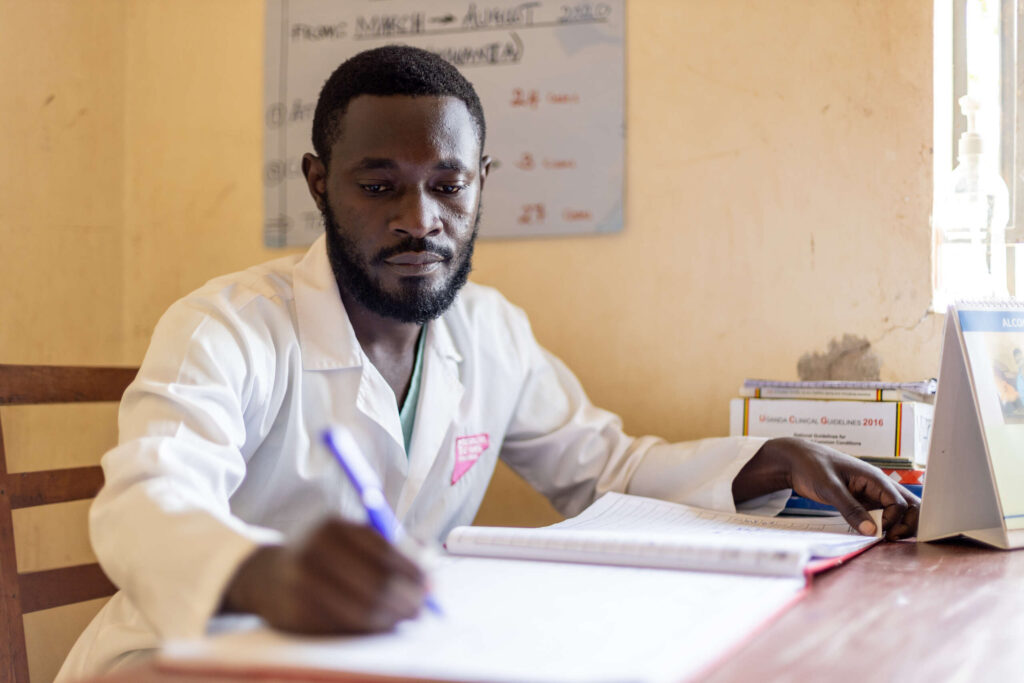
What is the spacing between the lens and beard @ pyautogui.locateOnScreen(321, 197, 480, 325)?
1.29 meters

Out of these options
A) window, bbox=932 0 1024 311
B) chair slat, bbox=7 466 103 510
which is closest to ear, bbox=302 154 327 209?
chair slat, bbox=7 466 103 510

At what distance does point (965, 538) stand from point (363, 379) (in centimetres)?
80

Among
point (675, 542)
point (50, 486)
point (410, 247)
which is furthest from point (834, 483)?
point (50, 486)

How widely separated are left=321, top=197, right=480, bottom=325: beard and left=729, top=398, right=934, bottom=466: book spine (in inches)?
19.3

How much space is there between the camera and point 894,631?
2.30ft

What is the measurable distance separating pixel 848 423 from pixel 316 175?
0.88m

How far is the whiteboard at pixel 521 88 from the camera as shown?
5.59ft

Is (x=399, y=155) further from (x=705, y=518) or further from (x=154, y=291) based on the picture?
(x=154, y=291)

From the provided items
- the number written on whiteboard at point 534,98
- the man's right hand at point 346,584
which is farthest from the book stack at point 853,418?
the man's right hand at point 346,584

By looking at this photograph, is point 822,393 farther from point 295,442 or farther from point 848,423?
point 295,442

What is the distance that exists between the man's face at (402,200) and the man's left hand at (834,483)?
52cm

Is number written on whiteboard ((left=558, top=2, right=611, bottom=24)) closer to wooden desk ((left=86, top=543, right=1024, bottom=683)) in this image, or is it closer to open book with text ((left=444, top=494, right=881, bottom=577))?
open book with text ((left=444, top=494, right=881, bottom=577))

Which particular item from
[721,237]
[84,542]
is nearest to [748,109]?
[721,237]

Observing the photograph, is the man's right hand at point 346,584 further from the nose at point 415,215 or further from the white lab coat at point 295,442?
the nose at point 415,215
